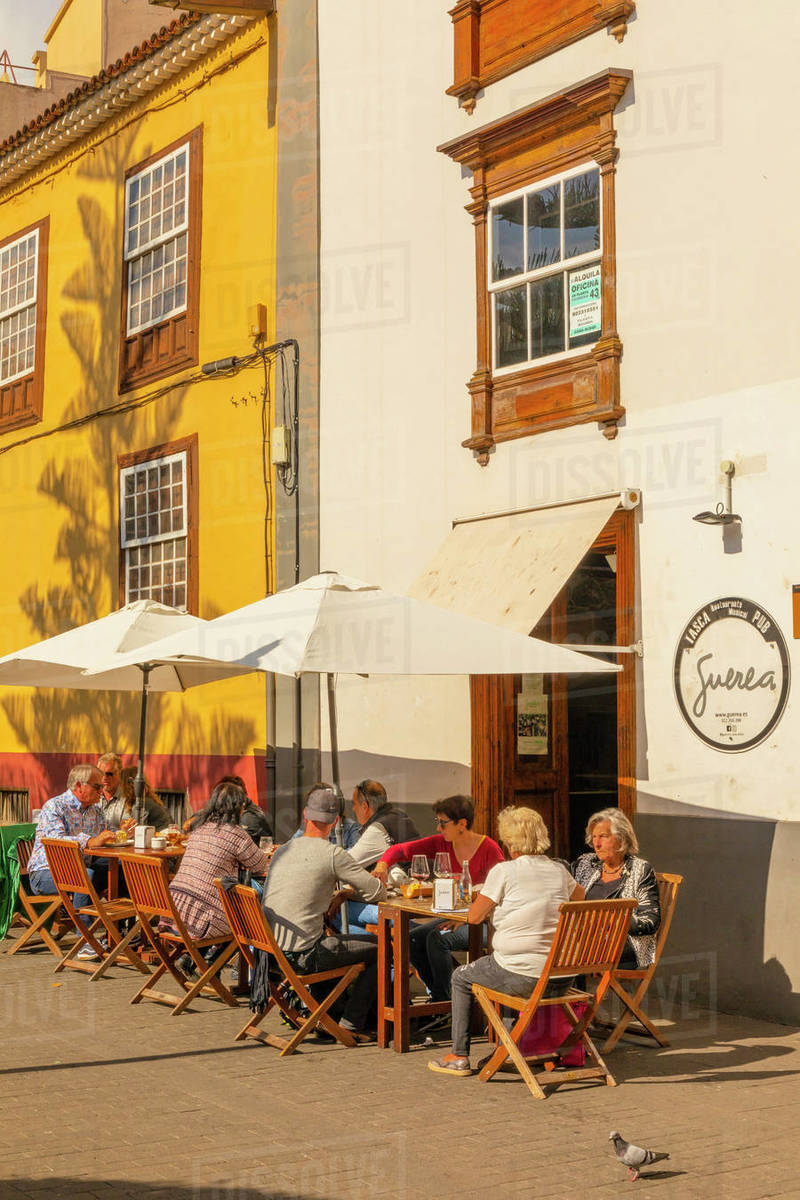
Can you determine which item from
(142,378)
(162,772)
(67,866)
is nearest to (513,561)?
(67,866)

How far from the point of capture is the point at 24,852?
40.9 ft

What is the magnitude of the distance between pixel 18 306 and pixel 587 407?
434 inches

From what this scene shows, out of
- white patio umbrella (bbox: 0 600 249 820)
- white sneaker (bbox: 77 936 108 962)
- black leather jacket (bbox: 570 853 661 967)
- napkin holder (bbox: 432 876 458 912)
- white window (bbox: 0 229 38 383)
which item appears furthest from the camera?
white window (bbox: 0 229 38 383)

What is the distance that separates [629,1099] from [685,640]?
3.68 meters

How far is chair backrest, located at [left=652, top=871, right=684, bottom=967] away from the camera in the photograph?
8352 millimetres

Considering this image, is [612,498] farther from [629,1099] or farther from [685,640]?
[629,1099]

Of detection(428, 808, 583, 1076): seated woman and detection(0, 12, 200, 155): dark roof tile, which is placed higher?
detection(0, 12, 200, 155): dark roof tile

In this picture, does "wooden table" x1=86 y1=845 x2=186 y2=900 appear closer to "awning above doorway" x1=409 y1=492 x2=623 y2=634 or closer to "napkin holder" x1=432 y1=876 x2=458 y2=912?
"awning above doorway" x1=409 y1=492 x2=623 y2=634

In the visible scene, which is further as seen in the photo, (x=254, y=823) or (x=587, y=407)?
(x=254, y=823)

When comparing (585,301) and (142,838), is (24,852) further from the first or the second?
(585,301)

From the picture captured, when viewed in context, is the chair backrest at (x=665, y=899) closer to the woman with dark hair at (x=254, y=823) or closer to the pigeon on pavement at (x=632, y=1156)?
the pigeon on pavement at (x=632, y=1156)

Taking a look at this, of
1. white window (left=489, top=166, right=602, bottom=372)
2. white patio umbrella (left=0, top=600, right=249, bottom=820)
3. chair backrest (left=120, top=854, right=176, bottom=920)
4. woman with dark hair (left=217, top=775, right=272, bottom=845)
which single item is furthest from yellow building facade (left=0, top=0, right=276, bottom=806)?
A: chair backrest (left=120, top=854, right=176, bottom=920)

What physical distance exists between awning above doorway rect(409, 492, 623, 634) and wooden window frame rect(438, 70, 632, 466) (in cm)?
61

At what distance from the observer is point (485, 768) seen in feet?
38.5
